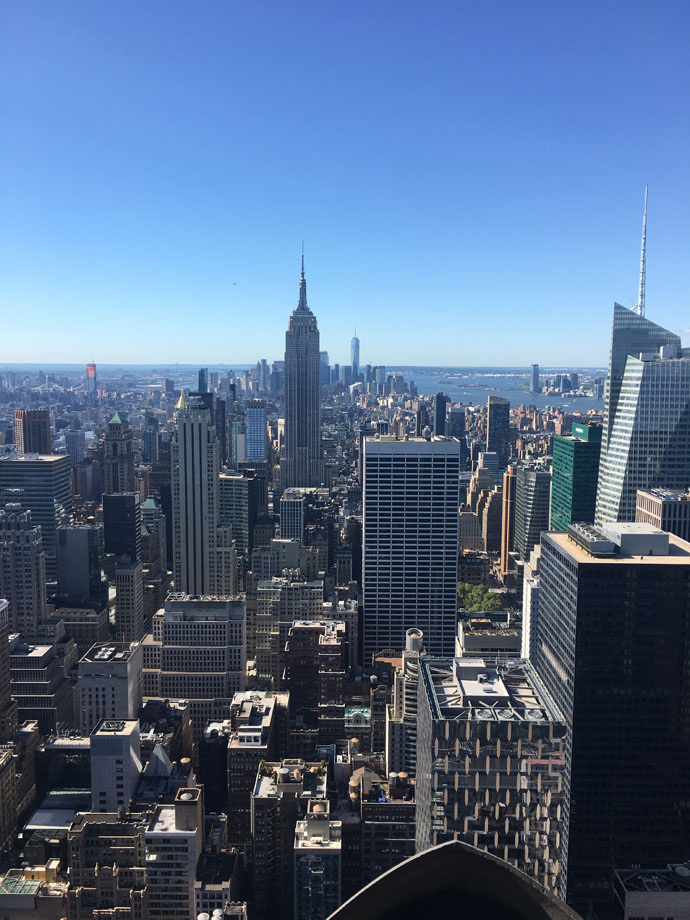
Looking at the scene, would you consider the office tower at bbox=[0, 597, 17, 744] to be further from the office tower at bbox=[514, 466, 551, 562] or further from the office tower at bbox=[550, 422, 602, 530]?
the office tower at bbox=[514, 466, 551, 562]

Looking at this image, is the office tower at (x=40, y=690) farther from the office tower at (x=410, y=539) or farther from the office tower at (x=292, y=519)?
the office tower at (x=292, y=519)

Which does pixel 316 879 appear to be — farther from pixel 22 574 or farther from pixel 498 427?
pixel 498 427

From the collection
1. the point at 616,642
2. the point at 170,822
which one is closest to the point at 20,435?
the point at 170,822

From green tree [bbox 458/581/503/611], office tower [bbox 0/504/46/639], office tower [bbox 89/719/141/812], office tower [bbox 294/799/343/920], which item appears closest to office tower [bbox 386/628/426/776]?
office tower [bbox 294/799/343/920]


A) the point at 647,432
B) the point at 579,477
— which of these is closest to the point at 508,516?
the point at 579,477

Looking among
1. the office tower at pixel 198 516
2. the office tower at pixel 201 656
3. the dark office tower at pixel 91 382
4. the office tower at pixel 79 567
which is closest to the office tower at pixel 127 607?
the office tower at pixel 79 567

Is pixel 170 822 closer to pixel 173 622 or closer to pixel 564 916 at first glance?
pixel 173 622
